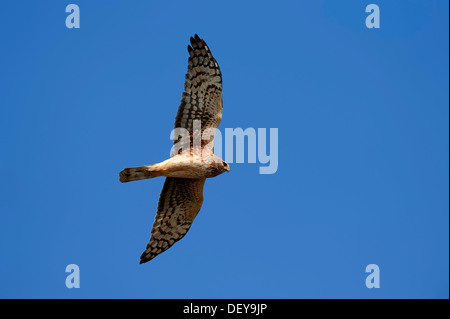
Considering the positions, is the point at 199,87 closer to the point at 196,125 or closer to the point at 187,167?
the point at 196,125

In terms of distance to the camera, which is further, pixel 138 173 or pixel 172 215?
pixel 172 215

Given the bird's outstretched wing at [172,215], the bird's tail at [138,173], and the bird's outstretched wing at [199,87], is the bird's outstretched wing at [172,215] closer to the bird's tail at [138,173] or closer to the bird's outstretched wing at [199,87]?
the bird's tail at [138,173]

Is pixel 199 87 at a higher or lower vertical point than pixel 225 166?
higher

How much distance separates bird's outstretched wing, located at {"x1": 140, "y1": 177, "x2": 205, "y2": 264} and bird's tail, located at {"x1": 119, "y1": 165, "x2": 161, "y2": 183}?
0.92 m

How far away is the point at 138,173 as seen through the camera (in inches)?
470

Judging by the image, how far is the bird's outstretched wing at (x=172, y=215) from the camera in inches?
512

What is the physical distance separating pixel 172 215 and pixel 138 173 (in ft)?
5.02

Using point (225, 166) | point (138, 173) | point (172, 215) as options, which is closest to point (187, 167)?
point (225, 166)

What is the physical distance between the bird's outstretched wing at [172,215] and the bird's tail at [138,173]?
3.02ft
